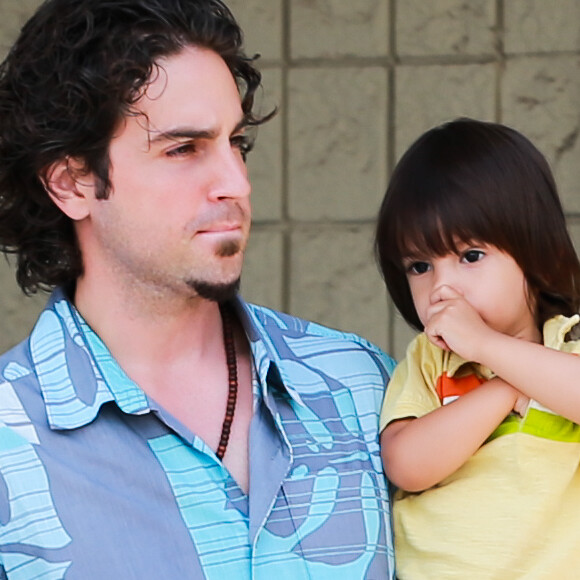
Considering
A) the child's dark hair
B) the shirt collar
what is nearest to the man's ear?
the shirt collar

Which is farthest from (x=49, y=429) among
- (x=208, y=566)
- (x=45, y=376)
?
(x=208, y=566)

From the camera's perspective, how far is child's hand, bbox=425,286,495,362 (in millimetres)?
2387

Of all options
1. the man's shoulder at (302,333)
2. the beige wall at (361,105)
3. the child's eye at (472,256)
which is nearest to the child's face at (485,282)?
the child's eye at (472,256)

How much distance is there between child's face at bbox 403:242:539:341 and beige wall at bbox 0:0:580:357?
1.75m

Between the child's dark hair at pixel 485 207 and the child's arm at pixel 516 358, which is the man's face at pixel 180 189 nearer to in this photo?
the child's dark hair at pixel 485 207

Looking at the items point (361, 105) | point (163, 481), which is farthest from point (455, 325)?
point (361, 105)

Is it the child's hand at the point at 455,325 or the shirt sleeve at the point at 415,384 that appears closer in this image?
the child's hand at the point at 455,325

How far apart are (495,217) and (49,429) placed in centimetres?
78

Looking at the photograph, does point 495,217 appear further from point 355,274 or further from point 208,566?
point 355,274

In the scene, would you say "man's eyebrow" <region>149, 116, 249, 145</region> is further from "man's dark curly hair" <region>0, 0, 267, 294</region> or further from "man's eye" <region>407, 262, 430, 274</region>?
"man's eye" <region>407, 262, 430, 274</region>

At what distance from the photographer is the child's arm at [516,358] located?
91.4 inches

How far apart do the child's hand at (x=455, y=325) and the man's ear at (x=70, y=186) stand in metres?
0.65

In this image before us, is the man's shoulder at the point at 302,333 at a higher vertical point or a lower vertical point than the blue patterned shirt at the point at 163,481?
higher

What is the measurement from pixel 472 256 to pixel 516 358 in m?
0.20
